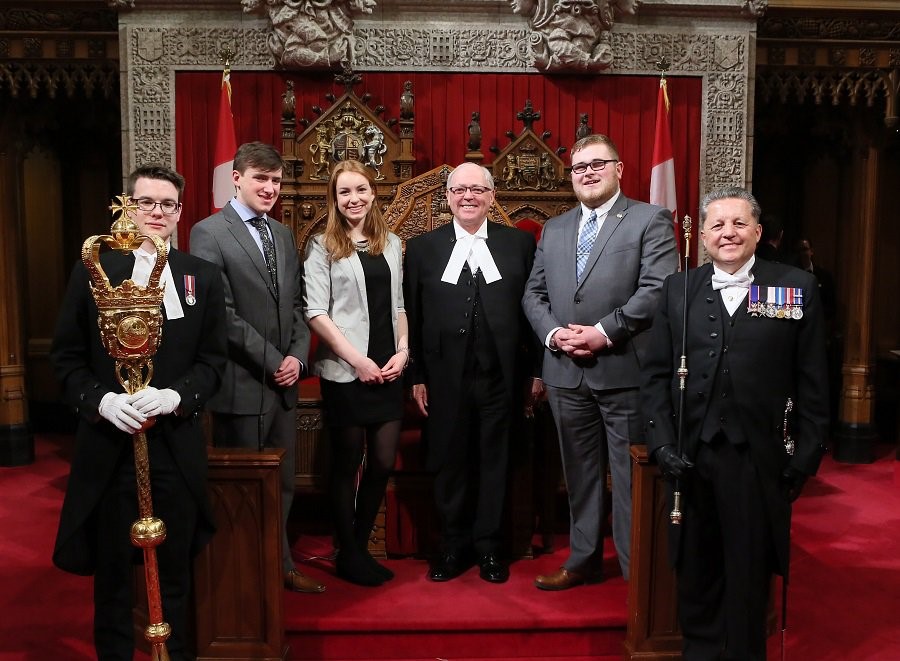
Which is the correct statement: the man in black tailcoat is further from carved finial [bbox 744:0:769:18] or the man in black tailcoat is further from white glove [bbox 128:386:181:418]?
carved finial [bbox 744:0:769:18]

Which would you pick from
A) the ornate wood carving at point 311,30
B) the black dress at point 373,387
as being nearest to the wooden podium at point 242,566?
the black dress at point 373,387

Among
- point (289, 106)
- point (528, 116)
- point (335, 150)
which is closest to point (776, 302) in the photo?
point (528, 116)

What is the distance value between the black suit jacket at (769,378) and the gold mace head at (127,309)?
5.06 feet

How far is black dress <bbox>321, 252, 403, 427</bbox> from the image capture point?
3174 millimetres

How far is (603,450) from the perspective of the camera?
327 centimetres

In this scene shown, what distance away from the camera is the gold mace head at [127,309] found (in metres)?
2.19

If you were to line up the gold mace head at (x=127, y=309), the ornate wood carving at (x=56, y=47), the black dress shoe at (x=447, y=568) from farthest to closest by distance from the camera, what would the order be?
the ornate wood carving at (x=56, y=47) < the black dress shoe at (x=447, y=568) < the gold mace head at (x=127, y=309)

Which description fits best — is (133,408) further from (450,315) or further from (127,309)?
(450,315)

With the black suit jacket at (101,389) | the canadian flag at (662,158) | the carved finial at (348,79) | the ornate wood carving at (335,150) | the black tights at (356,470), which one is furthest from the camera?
the canadian flag at (662,158)

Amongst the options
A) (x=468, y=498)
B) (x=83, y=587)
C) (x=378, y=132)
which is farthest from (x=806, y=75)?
(x=83, y=587)

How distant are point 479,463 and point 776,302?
1337 millimetres

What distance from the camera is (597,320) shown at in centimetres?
314

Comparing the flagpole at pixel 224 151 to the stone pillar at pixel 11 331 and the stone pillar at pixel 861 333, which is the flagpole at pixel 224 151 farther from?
the stone pillar at pixel 861 333

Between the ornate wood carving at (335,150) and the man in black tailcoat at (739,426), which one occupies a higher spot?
the ornate wood carving at (335,150)
